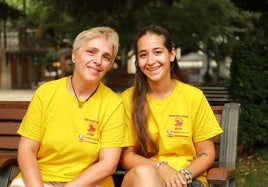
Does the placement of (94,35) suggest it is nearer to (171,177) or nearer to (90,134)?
(90,134)

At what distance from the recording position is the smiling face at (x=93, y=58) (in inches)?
133

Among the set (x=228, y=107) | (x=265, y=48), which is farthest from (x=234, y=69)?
(x=228, y=107)

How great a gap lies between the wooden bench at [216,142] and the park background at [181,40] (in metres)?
0.84

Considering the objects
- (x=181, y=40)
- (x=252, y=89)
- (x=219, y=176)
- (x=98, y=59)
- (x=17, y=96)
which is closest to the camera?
(x=219, y=176)

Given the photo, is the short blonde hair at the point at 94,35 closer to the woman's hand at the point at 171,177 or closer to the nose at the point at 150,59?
the nose at the point at 150,59

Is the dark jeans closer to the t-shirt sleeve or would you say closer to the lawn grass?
the t-shirt sleeve

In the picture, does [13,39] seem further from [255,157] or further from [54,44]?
[255,157]

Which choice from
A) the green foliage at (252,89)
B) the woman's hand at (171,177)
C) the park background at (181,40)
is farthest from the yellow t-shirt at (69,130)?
the green foliage at (252,89)

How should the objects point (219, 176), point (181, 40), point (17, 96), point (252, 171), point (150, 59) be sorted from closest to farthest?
point (219, 176)
point (150, 59)
point (252, 171)
point (181, 40)
point (17, 96)

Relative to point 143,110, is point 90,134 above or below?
below

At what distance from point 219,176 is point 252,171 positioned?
12.1 feet

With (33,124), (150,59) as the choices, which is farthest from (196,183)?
(33,124)

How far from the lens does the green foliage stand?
7293 mm

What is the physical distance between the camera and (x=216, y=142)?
3.88 meters
